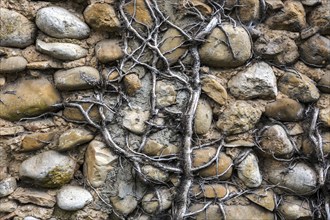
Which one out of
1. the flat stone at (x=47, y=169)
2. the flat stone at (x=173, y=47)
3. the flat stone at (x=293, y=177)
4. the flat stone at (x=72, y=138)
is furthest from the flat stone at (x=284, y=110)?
the flat stone at (x=47, y=169)

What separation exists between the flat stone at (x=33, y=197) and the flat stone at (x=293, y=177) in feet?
3.32

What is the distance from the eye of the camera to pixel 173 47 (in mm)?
1654

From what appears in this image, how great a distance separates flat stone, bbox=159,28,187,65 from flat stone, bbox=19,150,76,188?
651mm

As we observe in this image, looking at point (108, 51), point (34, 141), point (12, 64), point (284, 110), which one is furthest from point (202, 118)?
point (12, 64)

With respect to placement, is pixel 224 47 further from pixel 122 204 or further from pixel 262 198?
pixel 122 204

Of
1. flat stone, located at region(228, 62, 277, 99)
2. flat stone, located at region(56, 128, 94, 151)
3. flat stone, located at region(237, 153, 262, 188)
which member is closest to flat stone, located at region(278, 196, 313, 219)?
flat stone, located at region(237, 153, 262, 188)

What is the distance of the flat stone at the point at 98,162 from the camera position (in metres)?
1.54

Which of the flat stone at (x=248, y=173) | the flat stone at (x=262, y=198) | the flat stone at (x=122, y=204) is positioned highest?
the flat stone at (x=248, y=173)

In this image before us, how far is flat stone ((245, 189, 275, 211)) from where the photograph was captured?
167 cm

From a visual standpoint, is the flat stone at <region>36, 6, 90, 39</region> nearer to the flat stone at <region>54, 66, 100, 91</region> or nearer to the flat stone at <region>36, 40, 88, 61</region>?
the flat stone at <region>36, 40, 88, 61</region>

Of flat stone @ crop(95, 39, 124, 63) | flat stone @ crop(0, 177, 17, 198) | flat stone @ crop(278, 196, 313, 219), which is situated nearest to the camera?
flat stone @ crop(0, 177, 17, 198)

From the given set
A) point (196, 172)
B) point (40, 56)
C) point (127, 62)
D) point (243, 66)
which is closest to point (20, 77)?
point (40, 56)

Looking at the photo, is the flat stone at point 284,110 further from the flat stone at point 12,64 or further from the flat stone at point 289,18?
the flat stone at point 12,64

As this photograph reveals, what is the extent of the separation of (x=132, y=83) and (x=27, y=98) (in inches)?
17.9
